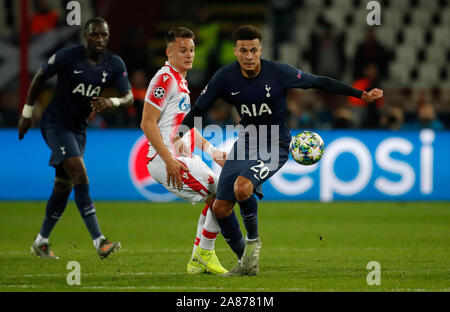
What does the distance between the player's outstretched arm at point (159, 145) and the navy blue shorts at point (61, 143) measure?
55.0 inches

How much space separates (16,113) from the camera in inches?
590

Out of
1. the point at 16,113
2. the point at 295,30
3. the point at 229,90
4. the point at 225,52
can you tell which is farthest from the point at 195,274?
the point at 295,30

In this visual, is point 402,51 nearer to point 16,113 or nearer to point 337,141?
point 337,141

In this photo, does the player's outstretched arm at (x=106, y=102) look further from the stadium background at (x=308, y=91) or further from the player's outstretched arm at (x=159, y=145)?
the stadium background at (x=308, y=91)

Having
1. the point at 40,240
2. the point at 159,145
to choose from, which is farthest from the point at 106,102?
the point at 40,240

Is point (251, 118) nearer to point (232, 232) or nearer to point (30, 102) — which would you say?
point (232, 232)

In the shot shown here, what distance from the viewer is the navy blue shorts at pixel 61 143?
7.82m

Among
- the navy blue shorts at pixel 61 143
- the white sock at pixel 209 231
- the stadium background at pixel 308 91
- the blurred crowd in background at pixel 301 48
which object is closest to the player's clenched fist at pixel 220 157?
the white sock at pixel 209 231

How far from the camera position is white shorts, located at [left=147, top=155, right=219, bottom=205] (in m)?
6.77

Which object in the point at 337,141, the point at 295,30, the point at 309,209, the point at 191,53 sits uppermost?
the point at 295,30

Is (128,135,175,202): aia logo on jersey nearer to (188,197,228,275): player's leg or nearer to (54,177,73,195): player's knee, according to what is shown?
(54,177,73,195): player's knee

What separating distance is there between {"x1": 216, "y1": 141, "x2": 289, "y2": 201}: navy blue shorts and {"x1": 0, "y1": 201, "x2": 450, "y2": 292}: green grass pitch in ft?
2.35

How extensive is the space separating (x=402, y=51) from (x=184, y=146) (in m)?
13.3

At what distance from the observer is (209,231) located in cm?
688
